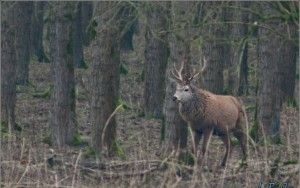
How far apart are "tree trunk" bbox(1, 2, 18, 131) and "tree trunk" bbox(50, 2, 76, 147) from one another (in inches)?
57.7

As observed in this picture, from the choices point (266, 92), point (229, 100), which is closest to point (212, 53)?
point (266, 92)

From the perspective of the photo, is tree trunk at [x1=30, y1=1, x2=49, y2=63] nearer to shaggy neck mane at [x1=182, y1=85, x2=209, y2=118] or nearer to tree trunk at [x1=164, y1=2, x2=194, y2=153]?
shaggy neck mane at [x1=182, y1=85, x2=209, y2=118]

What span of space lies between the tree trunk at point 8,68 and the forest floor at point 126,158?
534 mm

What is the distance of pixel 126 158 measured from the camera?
16.9m

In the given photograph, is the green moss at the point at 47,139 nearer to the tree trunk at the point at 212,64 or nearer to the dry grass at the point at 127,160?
the dry grass at the point at 127,160

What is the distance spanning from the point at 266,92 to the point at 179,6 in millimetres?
5657

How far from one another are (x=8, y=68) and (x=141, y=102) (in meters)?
6.41

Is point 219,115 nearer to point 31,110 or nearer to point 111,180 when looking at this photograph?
point 111,180

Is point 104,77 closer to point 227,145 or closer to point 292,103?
point 227,145

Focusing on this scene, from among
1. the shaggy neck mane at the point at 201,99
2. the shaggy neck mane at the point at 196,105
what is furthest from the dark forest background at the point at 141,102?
the shaggy neck mane at the point at 201,99

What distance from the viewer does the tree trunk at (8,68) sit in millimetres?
20797

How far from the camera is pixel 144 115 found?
24484mm

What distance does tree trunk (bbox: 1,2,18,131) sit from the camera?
2080 cm

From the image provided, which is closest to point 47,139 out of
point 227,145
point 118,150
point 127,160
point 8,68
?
point 8,68
